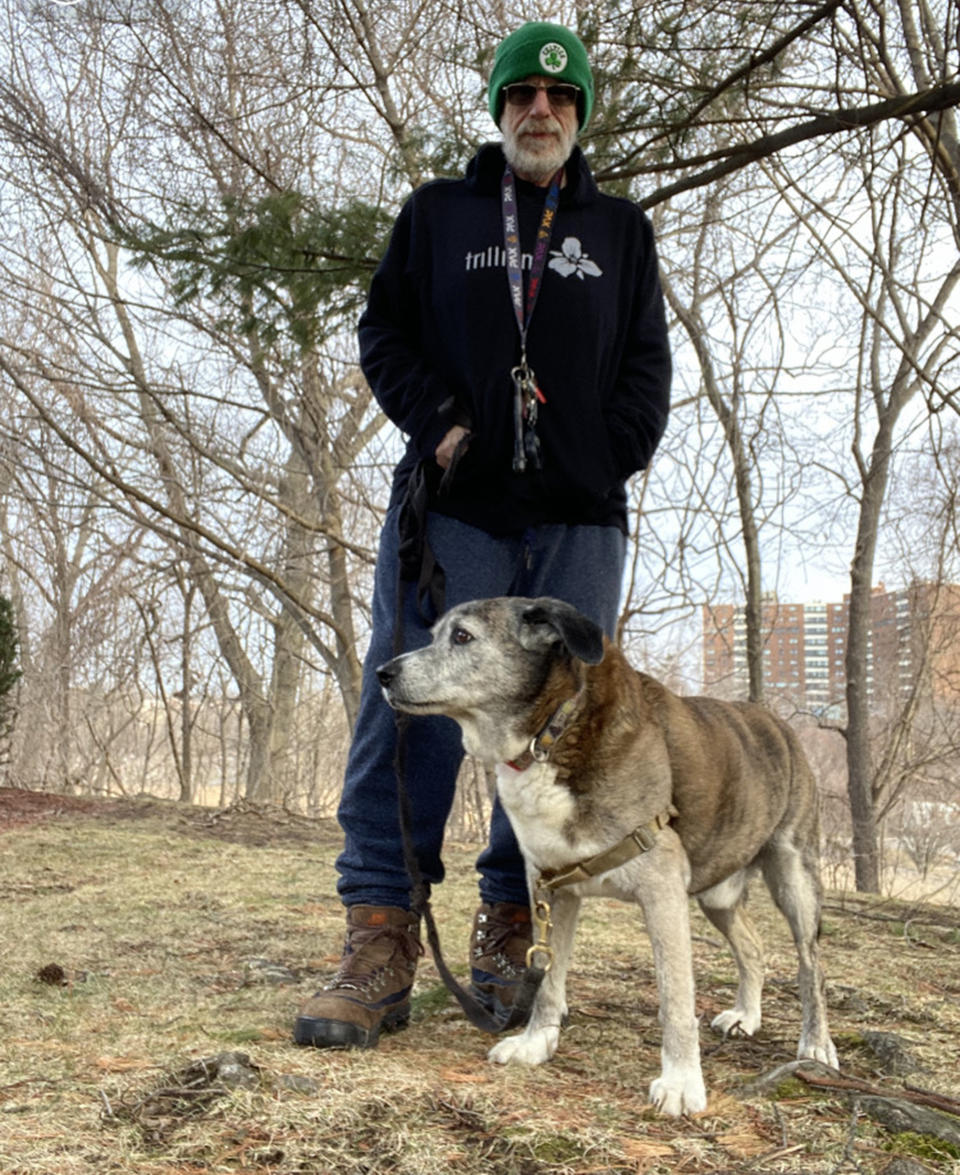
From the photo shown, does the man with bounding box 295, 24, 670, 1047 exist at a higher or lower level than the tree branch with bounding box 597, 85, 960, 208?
lower

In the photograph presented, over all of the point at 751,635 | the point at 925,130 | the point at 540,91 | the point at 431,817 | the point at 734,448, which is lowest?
the point at 431,817

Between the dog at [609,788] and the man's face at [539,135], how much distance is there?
1.36 meters

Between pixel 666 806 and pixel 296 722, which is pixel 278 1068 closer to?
pixel 666 806

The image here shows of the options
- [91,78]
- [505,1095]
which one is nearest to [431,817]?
[505,1095]

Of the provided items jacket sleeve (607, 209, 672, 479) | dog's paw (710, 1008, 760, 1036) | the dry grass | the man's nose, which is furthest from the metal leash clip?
dog's paw (710, 1008, 760, 1036)

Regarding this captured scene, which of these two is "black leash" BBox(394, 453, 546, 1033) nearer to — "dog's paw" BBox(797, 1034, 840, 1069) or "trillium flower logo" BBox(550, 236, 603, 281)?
"trillium flower logo" BBox(550, 236, 603, 281)

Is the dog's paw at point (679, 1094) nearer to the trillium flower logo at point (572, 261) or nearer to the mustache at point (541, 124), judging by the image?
the trillium flower logo at point (572, 261)

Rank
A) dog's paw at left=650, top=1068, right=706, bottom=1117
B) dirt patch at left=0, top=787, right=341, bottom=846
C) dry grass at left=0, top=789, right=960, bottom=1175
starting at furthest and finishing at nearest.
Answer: dirt patch at left=0, top=787, right=341, bottom=846 → dog's paw at left=650, top=1068, right=706, bottom=1117 → dry grass at left=0, top=789, right=960, bottom=1175

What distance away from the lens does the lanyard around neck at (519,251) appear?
10.7 ft

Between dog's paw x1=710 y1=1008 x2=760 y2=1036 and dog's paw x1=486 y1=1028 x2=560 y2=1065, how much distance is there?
0.68 metres

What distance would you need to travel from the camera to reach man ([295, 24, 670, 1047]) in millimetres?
3266

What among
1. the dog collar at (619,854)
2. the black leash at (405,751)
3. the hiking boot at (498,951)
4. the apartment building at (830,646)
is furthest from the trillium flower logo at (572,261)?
the apartment building at (830,646)

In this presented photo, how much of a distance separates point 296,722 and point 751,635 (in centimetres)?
805

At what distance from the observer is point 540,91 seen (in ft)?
10.8
